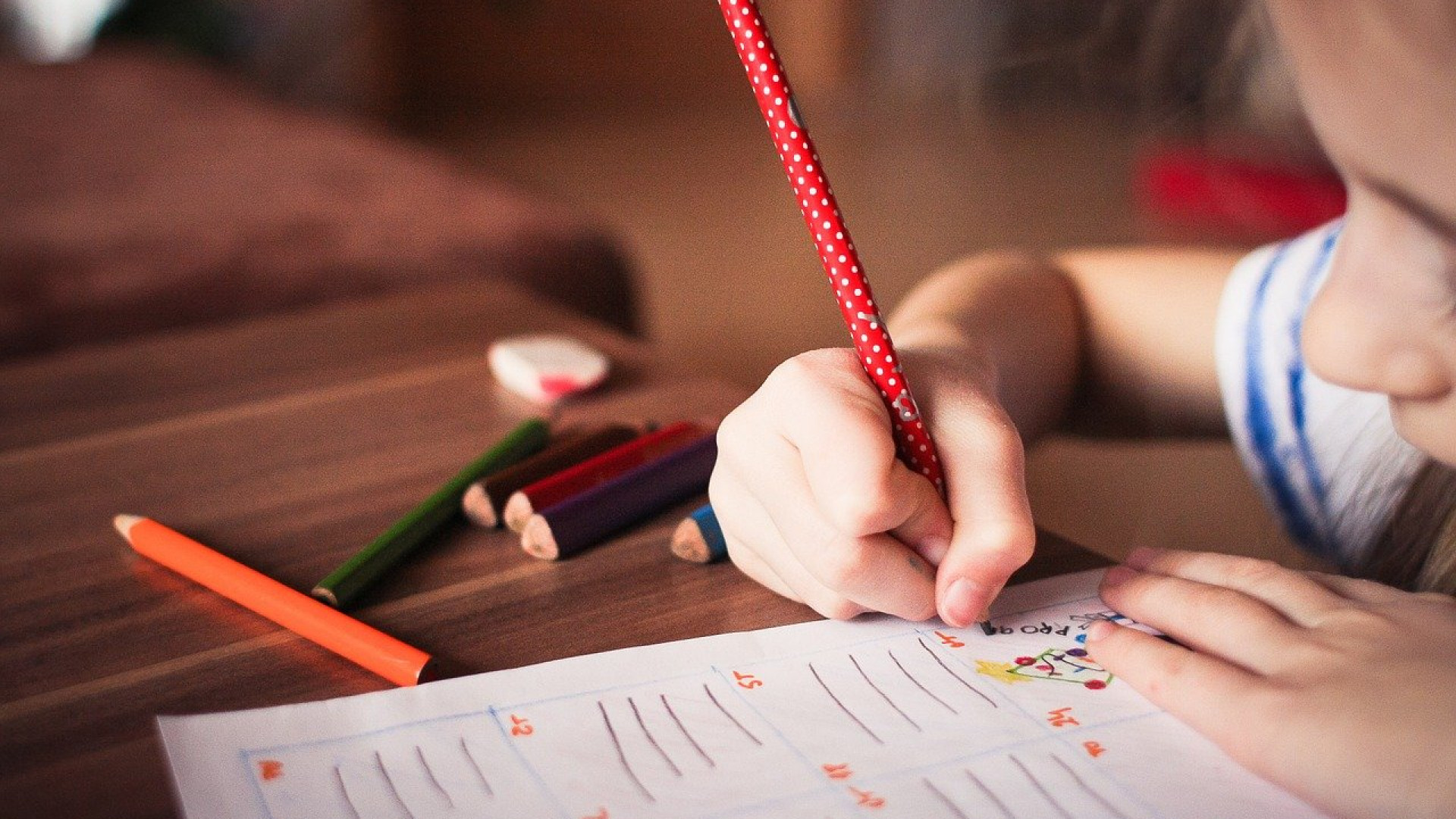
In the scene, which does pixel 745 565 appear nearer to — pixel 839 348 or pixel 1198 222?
pixel 839 348

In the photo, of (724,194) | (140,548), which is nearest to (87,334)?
(140,548)

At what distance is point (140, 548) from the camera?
45 centimetres

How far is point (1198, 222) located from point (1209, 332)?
2.08 metres

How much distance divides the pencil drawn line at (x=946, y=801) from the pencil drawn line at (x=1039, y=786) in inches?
1.0

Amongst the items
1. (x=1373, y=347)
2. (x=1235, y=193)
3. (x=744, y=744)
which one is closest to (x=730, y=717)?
(x=744, y=744)

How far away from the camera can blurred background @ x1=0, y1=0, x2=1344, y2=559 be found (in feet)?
2.06

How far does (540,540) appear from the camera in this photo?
17.8 inches

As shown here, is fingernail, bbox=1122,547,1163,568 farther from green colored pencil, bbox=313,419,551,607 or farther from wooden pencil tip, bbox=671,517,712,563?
green colored pencil, bbox=313,419,551,607

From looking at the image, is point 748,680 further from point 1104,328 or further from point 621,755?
point 1104,328

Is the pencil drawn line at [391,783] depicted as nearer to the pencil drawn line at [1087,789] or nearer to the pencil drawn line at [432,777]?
the pencil drawn line at [432,777]

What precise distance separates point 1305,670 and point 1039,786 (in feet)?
0.29

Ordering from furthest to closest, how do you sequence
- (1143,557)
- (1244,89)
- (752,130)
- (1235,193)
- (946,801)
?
(752,130) → (1235,193) → (1244,89) → (1143,557) → (946,801)

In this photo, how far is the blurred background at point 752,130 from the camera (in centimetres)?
63

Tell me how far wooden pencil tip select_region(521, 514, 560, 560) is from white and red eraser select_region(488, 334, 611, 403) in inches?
7.0
